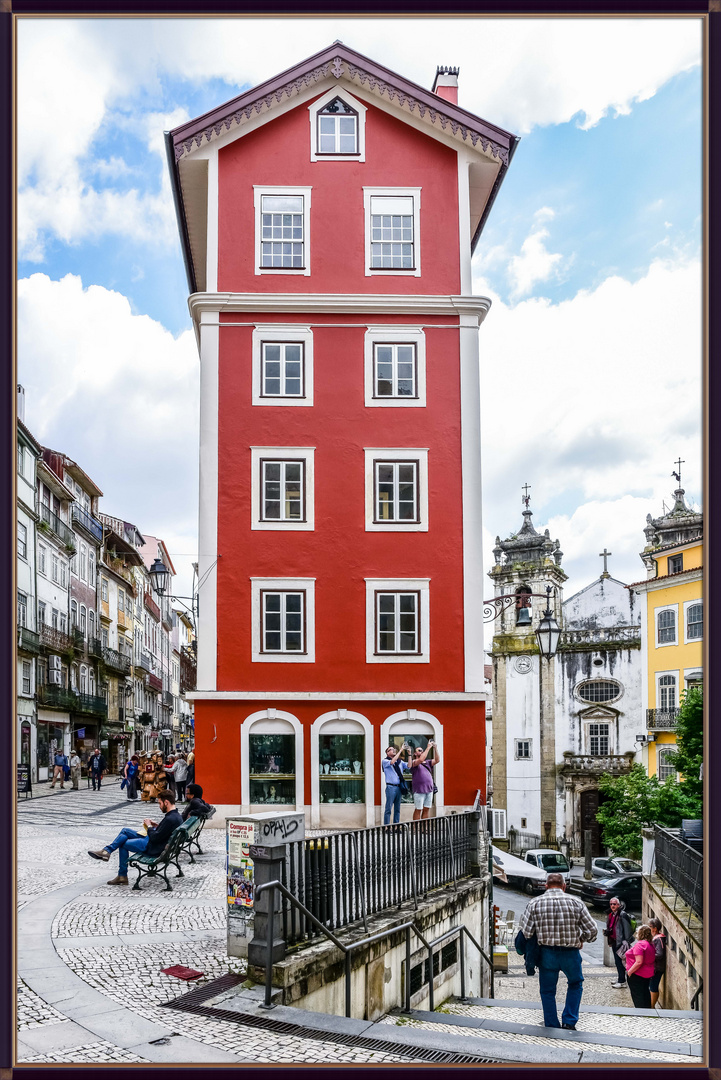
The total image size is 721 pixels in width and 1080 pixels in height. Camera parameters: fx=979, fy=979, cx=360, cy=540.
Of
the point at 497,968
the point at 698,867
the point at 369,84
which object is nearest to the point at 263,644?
the point at 497,968

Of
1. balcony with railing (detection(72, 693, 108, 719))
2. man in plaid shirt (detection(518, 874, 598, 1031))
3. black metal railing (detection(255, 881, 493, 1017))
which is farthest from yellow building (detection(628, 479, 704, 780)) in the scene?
man in plaid shirt (detection(518, 874, 598, 1031))

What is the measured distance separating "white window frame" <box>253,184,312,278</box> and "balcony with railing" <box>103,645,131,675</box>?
129 ft

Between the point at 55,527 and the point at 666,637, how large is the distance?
2888 centimetres

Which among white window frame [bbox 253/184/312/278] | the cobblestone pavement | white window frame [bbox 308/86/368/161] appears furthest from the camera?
white window frame [bbox 308/86/368/161]

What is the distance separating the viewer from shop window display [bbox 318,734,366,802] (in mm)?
21031

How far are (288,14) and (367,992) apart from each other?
901 centimetres

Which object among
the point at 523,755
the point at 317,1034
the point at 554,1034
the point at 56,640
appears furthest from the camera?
the point at 523,755

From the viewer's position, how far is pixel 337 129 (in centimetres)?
2289

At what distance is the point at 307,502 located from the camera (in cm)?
2175

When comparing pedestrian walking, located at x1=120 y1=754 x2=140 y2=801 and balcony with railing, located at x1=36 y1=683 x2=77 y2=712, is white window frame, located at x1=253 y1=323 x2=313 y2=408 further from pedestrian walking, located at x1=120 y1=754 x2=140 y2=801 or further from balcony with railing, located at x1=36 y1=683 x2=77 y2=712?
balcony with railing, located at x1=36 y1=683 x2=77 y2=712

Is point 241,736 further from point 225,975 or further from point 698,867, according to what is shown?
point 225,975

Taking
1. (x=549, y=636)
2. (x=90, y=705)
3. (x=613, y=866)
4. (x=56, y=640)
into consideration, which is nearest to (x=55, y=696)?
(x=56, y=640)

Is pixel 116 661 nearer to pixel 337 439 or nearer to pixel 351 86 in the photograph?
pixel 337 439

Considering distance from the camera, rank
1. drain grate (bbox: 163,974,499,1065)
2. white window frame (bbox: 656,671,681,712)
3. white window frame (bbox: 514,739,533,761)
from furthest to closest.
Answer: white window frame (bbox: 514,739,533,761)
white window frame (bbox: 656,671,681,712)
drain grate (bbox: 163,974,499,1065)
